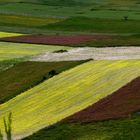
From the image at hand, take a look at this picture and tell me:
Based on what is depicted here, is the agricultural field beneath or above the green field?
above

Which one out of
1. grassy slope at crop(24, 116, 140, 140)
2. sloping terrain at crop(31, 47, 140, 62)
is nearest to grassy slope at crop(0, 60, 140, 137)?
grassy slope at crop(24, 116, 140, 140)

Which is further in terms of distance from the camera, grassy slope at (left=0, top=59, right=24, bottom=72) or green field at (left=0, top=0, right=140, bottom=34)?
green field at (left=0, top=0, right=140, bottom=34)

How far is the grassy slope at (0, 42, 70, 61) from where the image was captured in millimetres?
80875

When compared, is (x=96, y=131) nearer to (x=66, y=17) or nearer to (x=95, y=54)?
(x=95, y=54)

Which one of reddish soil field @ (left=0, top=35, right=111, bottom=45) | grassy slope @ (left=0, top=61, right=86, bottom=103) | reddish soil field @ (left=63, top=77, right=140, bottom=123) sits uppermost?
reddish soil field @ (left=63, top=77, right=140, bottom=123)

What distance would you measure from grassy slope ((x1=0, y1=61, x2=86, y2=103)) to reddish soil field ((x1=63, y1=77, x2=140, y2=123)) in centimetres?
1410

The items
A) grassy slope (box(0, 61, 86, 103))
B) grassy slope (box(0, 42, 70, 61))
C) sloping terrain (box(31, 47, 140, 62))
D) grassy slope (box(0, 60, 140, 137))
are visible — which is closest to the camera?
grassy slope (box(0, 60, 140, 137))

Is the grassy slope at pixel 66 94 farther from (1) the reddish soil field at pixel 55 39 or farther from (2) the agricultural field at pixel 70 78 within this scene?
(1) the reddish soil field at pixel 55 39

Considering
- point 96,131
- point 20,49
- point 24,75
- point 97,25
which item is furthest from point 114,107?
point 97,25

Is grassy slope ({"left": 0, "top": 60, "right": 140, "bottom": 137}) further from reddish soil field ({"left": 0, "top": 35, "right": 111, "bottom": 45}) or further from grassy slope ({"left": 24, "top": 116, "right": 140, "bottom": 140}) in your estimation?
reddish soil field ({"left": 0, "top": 35, "right": 111, "bottom": 45})

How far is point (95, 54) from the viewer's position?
244ft

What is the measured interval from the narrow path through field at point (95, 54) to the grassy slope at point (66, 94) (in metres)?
6.10

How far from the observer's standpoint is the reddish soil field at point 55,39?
90.9 metres

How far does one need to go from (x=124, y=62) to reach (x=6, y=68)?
1565 centimetres
